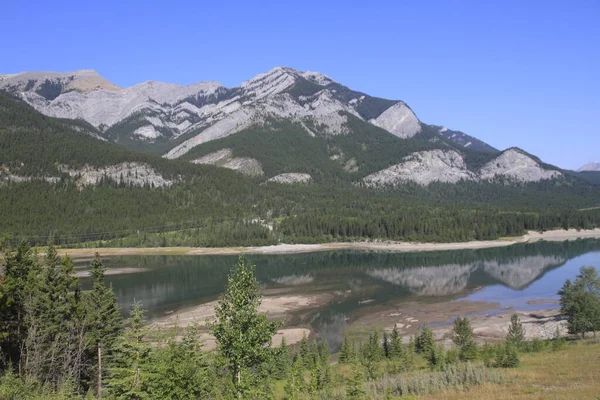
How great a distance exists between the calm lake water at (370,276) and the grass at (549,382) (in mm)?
38978

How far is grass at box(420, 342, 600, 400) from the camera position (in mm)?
21797

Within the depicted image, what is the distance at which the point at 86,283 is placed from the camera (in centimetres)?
10200

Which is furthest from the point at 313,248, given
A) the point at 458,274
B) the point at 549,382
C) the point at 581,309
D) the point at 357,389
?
the point at 357,389

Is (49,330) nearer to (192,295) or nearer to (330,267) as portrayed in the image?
(192,295)

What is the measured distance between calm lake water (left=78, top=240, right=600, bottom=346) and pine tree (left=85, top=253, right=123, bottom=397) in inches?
1482

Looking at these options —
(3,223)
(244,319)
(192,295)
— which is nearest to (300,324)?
(192,295)

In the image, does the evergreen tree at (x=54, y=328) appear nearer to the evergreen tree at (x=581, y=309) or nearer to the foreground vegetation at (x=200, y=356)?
the foreground vegetation at (x=200, y=356)

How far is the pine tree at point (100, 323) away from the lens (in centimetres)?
3331

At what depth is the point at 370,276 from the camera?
367ft

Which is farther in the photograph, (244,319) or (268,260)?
(268,260)

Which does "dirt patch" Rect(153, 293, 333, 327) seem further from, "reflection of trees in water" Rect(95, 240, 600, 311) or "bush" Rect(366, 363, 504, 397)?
"bush" Rect(366, 363, 504, 397)

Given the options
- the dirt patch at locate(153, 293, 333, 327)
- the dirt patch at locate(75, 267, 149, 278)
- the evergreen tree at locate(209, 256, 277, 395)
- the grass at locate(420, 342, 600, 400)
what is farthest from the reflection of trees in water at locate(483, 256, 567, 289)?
the dirt patch at locate(75, 267, 149, 278)

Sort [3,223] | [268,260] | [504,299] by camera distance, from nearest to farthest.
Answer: [504,299] → [268,260] → [3,223]

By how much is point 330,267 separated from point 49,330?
101 metres
